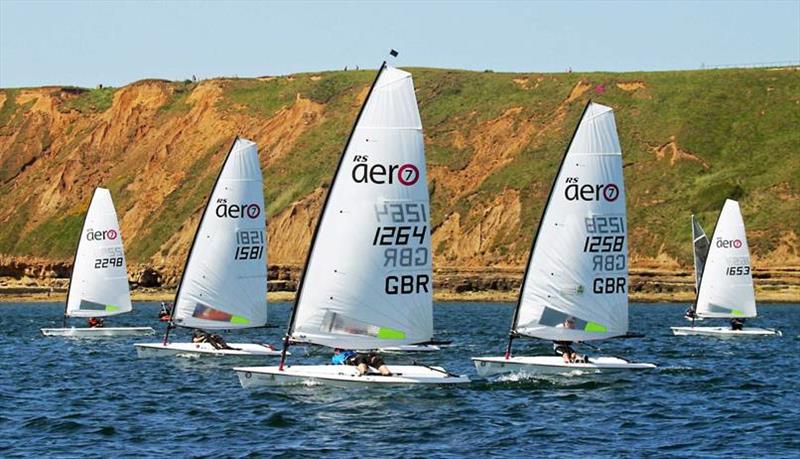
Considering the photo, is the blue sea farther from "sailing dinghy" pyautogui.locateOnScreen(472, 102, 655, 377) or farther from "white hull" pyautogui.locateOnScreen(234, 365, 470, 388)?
"sailing dinghy" pyautogui.locateOnScreen(472, 102, 655, 377)

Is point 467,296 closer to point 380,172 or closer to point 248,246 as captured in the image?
point 248,246

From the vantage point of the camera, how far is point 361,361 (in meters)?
34.8

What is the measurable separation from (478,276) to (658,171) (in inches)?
903

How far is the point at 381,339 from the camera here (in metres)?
34.9

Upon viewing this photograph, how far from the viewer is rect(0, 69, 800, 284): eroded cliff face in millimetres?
121812

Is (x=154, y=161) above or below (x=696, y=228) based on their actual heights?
above

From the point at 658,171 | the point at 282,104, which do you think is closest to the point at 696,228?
the point at 658,171

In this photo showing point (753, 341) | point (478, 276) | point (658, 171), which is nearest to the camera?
point (753, 341)

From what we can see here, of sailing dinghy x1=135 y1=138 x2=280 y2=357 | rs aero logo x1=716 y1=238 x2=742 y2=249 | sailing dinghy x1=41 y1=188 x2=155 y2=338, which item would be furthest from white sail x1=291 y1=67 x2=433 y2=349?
rs aero logo x1=716 y1=238 x2=742 y2=249

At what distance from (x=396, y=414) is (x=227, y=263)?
1752 centimetres

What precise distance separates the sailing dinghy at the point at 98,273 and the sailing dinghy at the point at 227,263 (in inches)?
571

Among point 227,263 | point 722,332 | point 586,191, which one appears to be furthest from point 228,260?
point 722,332

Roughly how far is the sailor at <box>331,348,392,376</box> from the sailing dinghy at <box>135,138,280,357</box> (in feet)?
39.7

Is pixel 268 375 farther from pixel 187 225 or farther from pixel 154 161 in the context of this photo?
pixel 154 161
